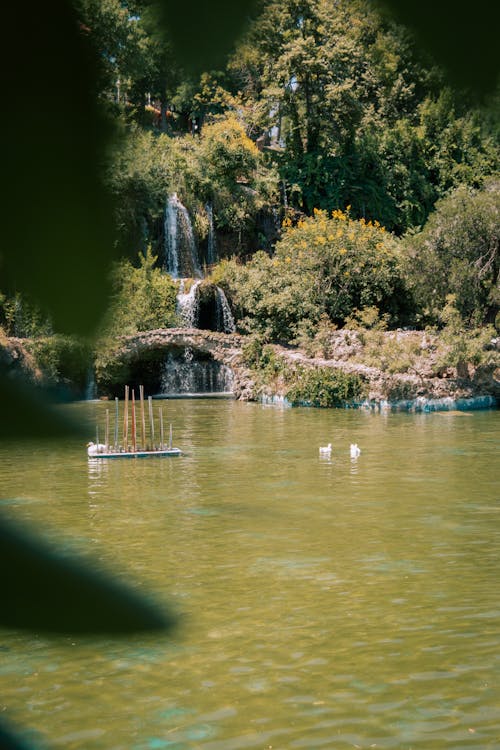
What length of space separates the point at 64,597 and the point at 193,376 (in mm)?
23641

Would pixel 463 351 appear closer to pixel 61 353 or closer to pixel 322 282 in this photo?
pixel 322 282

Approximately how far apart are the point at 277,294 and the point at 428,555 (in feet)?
50.7

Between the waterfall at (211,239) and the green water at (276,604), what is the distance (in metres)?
15.8

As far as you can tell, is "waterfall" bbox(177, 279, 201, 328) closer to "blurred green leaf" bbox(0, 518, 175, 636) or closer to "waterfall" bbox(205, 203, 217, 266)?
"waterfall" bbox(205, 203, 217, 266)

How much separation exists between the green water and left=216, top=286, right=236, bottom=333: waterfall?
12.7m

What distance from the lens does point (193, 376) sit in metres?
24.2

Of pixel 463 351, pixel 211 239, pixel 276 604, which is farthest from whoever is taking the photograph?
pixel 211 239

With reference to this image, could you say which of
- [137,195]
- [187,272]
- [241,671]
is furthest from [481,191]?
[137,195]

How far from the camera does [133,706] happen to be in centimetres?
427

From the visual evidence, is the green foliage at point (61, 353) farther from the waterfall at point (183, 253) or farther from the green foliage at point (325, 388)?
the waterfall at point (183, 253)

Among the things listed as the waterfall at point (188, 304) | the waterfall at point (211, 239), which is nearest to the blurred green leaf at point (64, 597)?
the waterfall at point (188, 304)

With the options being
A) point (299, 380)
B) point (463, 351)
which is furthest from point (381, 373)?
point (299, 380)

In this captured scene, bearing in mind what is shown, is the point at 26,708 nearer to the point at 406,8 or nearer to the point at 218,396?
the point at 406,8

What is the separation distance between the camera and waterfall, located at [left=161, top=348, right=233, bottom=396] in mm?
24094
